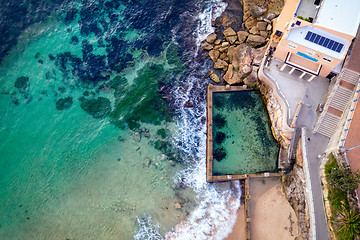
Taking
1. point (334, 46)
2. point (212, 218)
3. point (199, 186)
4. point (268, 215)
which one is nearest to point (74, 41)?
point (199, 186)

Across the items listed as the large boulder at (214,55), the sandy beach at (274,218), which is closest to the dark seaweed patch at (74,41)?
the large boulder at (214,55)

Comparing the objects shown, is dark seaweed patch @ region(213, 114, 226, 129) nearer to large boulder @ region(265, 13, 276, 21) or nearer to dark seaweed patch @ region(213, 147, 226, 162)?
dark seaweed patch @ region(213, 147, 226, 162)

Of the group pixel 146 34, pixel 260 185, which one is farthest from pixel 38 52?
pixel 260 185

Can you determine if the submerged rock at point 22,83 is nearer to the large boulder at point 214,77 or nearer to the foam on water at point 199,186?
the foam on water at point 199,186

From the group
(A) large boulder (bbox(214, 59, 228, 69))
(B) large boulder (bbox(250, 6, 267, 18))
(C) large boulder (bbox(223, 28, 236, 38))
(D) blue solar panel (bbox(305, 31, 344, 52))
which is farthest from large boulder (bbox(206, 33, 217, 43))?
(D) blue solar panel (bbox(305, 31, 344, 52))

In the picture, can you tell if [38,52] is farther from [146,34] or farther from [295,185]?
[295,185]

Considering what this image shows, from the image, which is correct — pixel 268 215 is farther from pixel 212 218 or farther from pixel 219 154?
pixel 219 154
